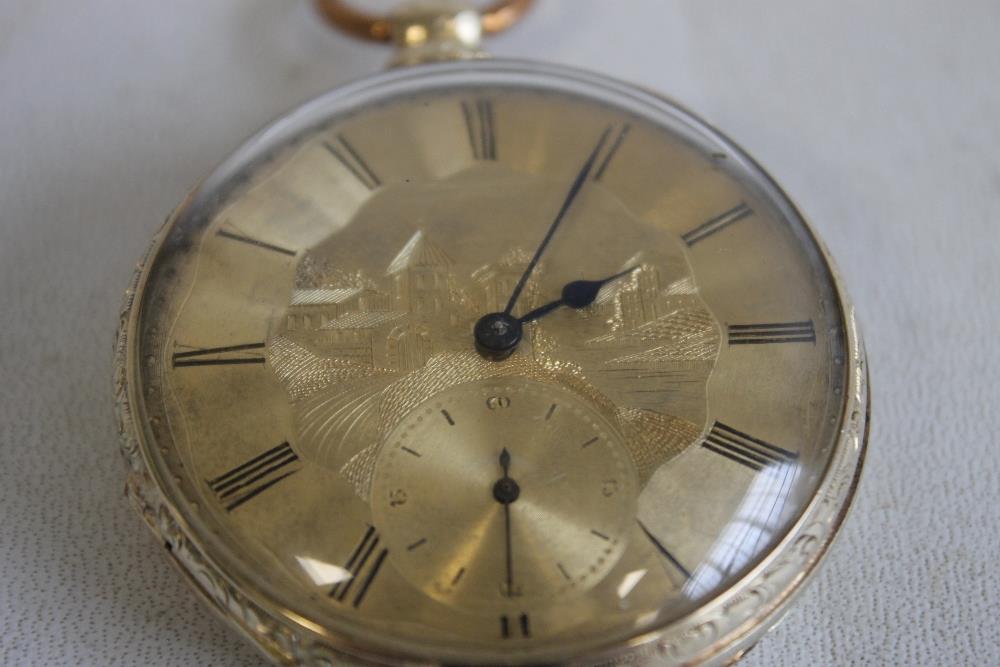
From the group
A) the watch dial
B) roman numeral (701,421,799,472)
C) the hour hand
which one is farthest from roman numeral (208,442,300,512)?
roman numeral (701,421,799,472)

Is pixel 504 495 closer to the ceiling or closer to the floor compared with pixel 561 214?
closer to the floor

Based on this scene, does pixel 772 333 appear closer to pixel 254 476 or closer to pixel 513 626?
pixel 513 626

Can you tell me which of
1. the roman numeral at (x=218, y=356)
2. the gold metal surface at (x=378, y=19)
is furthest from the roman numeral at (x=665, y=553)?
the gold metal surface at (x=378, y=19)

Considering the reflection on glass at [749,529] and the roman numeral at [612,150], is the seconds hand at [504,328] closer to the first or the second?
the roman numeral at [612,150]

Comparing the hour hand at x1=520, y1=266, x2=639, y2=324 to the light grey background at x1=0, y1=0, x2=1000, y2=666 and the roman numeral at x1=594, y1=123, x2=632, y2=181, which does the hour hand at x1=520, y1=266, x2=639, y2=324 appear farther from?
the light grey background at x1=0, y1=0, x2=1000, y2=666

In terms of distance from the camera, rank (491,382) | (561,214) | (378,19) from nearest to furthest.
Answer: (491,382) < (561,214) < (378,19)

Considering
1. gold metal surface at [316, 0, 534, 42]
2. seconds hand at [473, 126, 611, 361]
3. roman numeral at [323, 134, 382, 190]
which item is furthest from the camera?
gold metal surface at [316, 0, 534, 42]

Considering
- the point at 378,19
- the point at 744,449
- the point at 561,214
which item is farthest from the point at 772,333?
the point at 378,19
